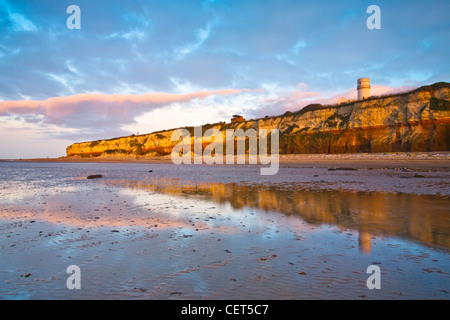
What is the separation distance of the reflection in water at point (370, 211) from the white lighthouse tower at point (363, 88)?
2135 inches

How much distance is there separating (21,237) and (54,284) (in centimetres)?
305

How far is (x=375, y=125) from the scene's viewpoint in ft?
148

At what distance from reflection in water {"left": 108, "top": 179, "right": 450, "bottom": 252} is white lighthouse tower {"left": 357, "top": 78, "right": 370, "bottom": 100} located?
54.2 m

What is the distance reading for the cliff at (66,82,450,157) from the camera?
125 feet

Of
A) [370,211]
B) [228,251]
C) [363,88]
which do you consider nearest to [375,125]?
[363,88]

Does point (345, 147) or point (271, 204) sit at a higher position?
point (345, 147)

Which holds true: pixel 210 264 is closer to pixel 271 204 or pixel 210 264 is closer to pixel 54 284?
pixel 54 284

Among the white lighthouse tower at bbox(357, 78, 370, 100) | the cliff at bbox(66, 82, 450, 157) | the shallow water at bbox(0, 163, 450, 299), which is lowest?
the shallow water at bbox(0, 163, 450, 299)

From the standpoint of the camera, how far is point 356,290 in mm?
3242

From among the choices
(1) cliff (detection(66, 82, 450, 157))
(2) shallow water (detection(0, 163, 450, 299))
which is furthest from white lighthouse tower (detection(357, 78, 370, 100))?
(2) shallow water (detection(0, 163, 450, 299))

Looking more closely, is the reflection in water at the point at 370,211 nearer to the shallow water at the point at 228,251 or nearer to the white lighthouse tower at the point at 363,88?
the shallow water at the point at 228,251

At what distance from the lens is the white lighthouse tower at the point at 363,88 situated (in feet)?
187

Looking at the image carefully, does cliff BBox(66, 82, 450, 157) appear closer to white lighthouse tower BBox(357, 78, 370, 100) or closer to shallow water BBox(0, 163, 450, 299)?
white lighthouse tower BBox(357, 78, 370, 100)
